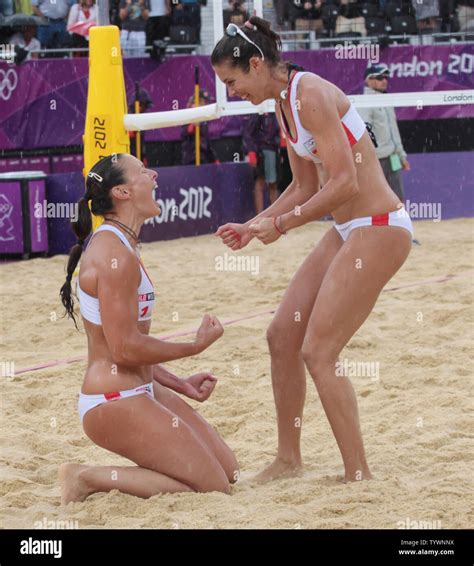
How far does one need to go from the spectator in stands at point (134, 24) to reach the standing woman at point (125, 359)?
30.3ft

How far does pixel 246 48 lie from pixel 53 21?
948cm

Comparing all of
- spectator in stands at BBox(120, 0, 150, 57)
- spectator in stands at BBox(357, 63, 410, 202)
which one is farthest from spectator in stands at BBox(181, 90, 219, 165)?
spectator in stands at BBox(357, 63, 410, 202)

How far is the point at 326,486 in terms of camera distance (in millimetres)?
3979

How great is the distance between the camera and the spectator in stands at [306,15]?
38.4 ft

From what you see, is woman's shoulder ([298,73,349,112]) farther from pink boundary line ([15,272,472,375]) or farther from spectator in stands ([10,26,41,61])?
spectator in stands ([10,26,41,61])

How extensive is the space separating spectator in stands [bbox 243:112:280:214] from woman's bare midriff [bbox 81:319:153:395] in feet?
27.5

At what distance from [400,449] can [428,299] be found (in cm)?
322

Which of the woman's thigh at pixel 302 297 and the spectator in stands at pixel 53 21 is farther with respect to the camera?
the spectator in stands at pixel 53 21

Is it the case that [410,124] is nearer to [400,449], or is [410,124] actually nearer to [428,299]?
[428,299]

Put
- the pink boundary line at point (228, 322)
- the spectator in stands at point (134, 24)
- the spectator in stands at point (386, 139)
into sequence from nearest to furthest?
the pink boundary line at point (228, 322)
the spectator in stands at point (386, 139)
the spectator in stands at point (134, 24)

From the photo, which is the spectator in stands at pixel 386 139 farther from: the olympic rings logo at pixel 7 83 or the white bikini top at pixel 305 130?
the white bikini top at pixel 305 130

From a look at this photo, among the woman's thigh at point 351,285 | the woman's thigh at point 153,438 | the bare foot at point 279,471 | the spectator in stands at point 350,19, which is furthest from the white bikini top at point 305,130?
the spectator in stands at point 350,19

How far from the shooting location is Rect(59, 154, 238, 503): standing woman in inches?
147
